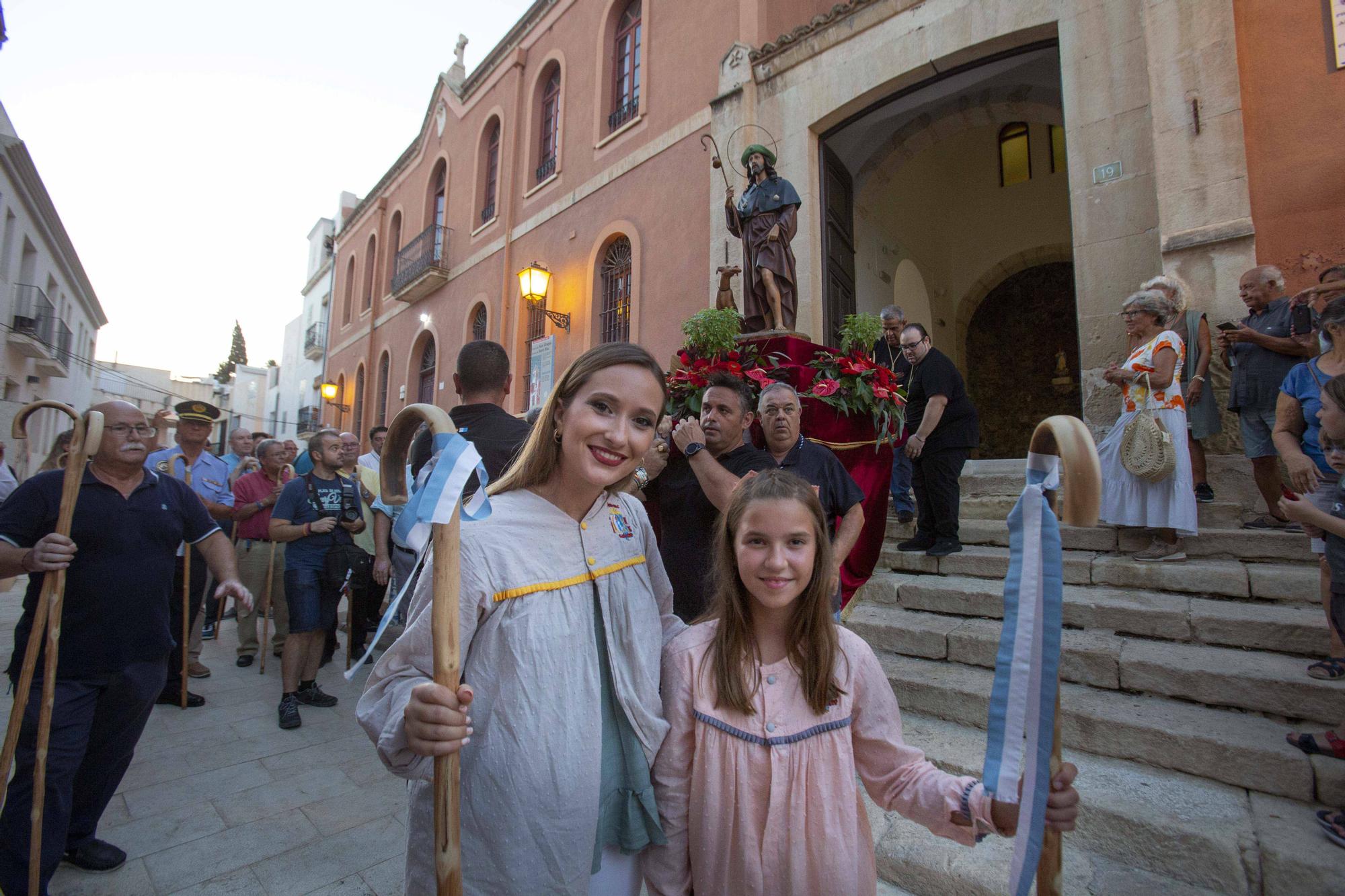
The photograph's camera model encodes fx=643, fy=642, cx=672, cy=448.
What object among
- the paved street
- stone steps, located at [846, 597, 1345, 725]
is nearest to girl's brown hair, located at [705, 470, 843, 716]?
stone steps, located at [846, 597, 1345, 725]

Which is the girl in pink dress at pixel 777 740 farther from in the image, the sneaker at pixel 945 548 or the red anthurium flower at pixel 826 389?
the sneaker at pixel 945 548

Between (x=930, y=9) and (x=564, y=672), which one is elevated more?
(x=930, y=9)

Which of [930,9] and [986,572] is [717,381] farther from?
[930,9]

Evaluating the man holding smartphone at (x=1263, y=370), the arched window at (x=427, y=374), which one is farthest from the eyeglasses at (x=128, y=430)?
the arched window at (x=427, y=374)

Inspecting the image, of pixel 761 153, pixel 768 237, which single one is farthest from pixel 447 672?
pixel 761 153

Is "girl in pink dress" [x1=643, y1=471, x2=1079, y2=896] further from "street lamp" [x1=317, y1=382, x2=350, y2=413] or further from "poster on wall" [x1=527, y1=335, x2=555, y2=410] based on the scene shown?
"street lamp" [x1=317, y1=382, x2=350, y2=413]

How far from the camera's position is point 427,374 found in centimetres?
1662

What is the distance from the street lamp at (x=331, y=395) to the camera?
782 inches

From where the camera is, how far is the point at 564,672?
128cm

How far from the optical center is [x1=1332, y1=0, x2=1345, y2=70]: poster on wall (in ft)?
15.4

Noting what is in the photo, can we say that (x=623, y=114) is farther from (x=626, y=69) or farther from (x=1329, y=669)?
(x=1329, y=669)

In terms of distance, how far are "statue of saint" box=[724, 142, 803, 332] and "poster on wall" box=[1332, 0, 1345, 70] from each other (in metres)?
4.01

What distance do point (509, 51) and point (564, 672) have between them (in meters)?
15.8

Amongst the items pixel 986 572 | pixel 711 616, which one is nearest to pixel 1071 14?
pixel 986 572
